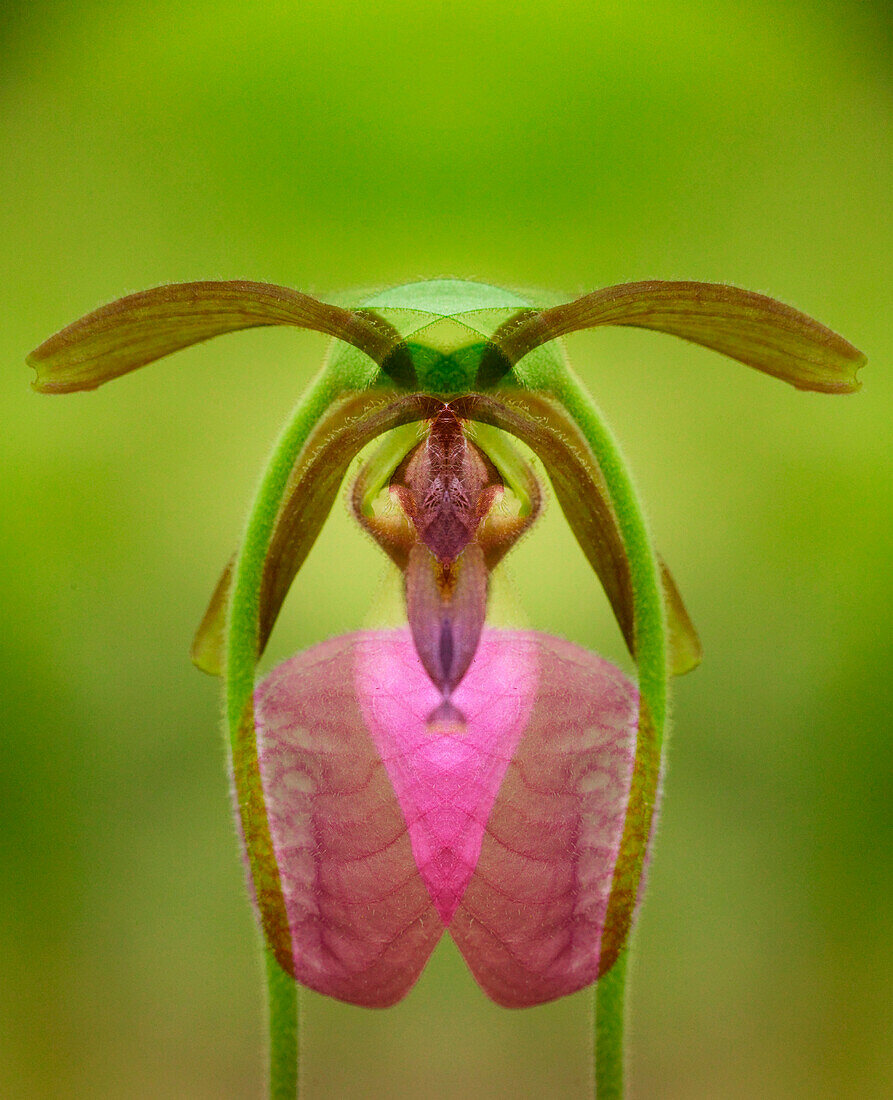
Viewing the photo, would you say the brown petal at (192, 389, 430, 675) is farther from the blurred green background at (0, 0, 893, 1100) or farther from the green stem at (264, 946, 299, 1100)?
the blurred green background at (0, 0, 893, 1100)

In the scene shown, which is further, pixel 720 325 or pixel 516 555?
pixel 516 555

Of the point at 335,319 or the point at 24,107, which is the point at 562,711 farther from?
the point at 24,107

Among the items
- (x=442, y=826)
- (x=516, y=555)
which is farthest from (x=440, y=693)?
(x=516, y=555)

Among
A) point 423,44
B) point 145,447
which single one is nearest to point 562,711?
point 145,447

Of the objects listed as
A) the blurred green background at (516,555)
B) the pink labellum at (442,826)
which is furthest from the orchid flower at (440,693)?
the blurred green background at (516,555)

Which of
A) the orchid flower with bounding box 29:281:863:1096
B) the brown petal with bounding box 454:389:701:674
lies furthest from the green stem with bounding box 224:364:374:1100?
the brown petal with bounding box 454:389:701:674

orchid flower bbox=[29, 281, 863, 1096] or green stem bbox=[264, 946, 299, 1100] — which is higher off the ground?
orchid flower bbox=[29, 281, 863, 1096]

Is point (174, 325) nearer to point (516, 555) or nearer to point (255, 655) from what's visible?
point (255, 655)
